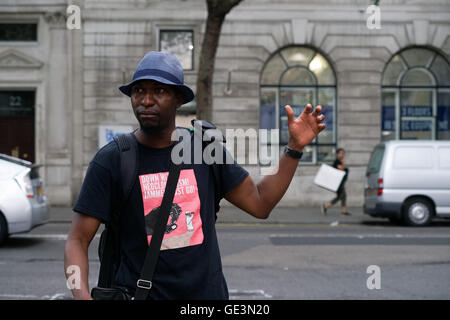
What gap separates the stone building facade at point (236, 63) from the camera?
62.3 feet

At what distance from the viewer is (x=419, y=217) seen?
14.6 m

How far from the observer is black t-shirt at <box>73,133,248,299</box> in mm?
2441

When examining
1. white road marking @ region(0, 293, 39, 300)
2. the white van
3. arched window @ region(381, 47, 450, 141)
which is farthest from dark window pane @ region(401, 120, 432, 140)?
white road marking @ region(0, 293, 39, 300)

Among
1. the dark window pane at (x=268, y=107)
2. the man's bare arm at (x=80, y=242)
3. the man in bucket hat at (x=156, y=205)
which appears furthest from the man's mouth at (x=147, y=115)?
the dark window pane at (x=268, y=107)

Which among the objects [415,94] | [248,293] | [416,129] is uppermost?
[415,94]

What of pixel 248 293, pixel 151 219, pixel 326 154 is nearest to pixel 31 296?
pixel 248 293

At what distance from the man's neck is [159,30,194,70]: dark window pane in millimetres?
16996

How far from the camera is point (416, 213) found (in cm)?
1462

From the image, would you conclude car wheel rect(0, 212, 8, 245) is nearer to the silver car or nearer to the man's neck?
the silver car

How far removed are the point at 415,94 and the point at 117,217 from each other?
59.8 feet

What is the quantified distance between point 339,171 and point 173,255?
14544 millimetres

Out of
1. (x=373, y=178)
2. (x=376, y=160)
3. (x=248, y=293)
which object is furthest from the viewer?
(x=376, y=160)

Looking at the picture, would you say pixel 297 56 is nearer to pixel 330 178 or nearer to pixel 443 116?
pixel 330 178
